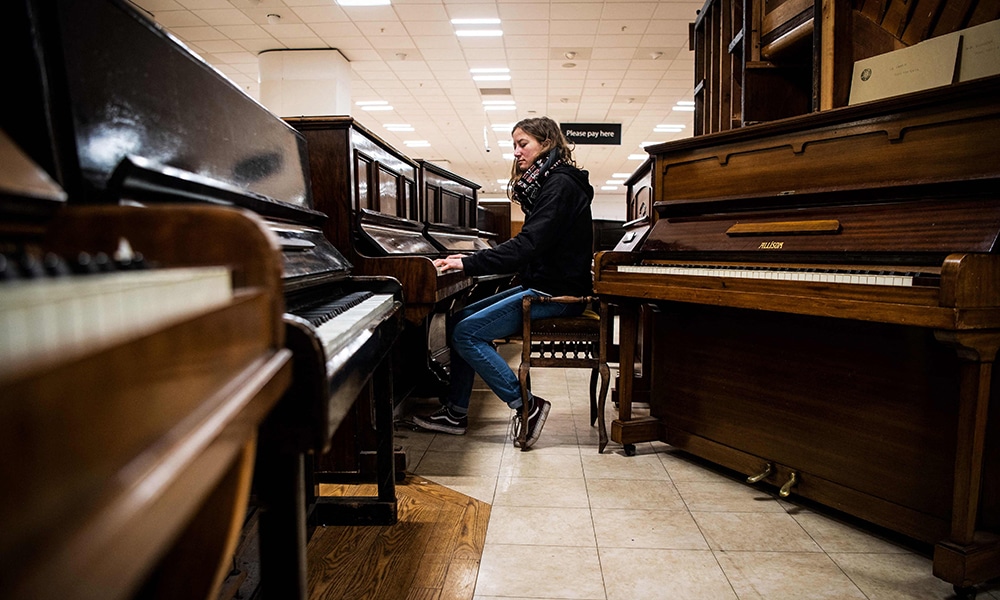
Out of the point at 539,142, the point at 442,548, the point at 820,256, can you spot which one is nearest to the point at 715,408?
the point at 820,256

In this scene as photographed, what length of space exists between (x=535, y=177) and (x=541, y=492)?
164 cm

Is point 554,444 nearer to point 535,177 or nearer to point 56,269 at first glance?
point 535,177

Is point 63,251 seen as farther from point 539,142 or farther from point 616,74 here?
point 616,74

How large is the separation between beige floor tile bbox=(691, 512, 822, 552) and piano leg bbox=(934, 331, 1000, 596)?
1.28 ft

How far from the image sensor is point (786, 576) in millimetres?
1811

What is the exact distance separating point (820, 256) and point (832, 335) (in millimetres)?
329

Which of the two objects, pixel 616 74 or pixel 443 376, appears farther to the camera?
pixel 616 74

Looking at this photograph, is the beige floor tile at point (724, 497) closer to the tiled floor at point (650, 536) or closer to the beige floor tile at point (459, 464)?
the tiled floor at point (650, 536)

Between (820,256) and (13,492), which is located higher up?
(820,256)

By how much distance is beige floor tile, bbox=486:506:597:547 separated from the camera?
2039 mm

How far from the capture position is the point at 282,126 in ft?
6.73

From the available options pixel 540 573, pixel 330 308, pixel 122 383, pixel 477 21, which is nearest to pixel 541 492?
pixel 540 573

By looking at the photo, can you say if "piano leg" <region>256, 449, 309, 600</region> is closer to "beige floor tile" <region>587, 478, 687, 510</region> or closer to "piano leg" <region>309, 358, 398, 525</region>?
"piano leg" <region>309, 358, 398, 525</region>

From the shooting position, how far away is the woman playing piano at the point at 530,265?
2943 millimetres
